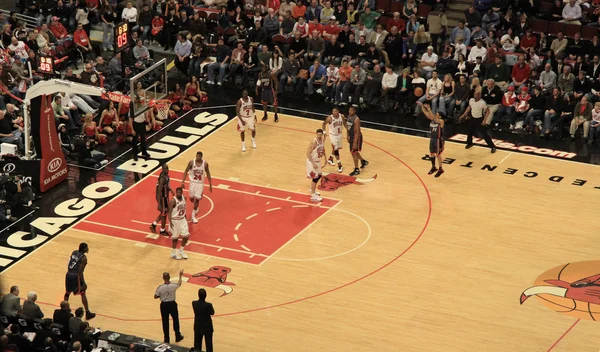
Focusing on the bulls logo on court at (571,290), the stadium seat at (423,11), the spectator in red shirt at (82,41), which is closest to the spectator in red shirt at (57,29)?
the spectator in red shirt at (82,41)

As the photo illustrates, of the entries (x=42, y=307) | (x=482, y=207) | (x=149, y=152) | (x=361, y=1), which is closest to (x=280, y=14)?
(x=361, y=1)

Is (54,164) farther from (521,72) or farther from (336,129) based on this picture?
(521,72)

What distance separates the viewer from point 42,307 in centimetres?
2486

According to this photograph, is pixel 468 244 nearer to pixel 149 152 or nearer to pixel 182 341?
pixel 182 341

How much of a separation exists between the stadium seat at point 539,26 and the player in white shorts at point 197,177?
15.3 meters

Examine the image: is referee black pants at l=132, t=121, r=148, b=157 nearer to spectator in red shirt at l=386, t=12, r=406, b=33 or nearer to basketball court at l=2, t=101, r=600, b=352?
basketball court at l=2, t=101, r=600, b=352

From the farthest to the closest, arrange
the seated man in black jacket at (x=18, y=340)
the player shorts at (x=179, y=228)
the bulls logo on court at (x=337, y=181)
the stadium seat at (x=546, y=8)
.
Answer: the stadium seat at (x=546, y=8), the bulls logo on court at (x=337, y=181), the player shorts at (x=179, y=228), the seated man in black jacket at (x=18, y=340)

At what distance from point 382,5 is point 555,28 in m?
6.44

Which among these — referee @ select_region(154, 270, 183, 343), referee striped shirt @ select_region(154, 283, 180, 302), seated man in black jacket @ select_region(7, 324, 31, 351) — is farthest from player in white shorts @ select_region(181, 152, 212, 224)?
seated man in black jacket @ select_region(7, 324, 31, 351)

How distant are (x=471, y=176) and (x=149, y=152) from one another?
9399 mm

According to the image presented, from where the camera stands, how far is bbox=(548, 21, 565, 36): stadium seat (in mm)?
38500

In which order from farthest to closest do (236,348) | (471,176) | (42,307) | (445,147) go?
(445,147), (471,176), (42,307), (236,348)

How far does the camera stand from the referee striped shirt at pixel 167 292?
22.7 meters

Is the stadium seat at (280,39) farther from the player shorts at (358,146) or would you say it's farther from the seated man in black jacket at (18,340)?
the seated man in black jacket at (18,340)
